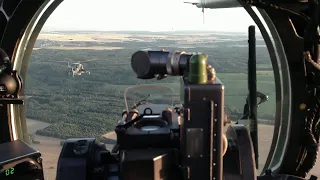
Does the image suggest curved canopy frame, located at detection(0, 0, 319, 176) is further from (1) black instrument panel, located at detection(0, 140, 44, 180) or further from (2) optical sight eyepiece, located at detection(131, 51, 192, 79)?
(2) optical sight eyepiece, located at detection(131, 51, 192, 79)

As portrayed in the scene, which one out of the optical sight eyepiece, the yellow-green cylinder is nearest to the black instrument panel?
the optical sight eyepiece

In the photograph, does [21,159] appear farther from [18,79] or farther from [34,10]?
[34,10]

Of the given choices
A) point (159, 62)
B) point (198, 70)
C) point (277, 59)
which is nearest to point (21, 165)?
point (159, 62)

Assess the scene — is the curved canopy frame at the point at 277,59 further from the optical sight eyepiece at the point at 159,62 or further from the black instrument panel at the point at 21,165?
the optical sight eyepiece at the point at 159,62

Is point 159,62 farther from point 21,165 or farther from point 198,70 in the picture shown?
point 21,165

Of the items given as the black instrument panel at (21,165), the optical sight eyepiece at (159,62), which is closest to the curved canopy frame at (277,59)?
the black instrument panel at (21,165)

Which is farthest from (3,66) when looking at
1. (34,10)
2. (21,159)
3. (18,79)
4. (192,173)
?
(192,173)
